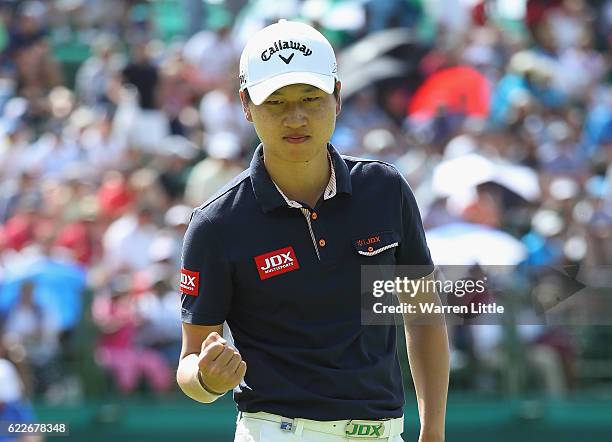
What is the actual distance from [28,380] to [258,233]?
207 inches

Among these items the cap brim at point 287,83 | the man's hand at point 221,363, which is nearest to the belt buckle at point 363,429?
the man's hand at point 221,363

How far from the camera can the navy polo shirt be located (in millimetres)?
3848

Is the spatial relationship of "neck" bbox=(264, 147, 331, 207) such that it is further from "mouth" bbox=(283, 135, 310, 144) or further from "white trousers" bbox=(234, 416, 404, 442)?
"white trousers" bbox=(234, 416, 404, 442)

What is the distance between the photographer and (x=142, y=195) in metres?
11.2

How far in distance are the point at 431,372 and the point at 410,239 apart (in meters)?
0.44

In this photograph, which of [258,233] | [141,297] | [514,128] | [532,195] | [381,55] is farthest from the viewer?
[381,55]

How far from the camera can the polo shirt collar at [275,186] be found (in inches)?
154

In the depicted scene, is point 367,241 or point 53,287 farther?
point 53,287

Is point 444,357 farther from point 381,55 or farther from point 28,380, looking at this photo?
point 381,55

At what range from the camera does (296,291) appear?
3.85 meters

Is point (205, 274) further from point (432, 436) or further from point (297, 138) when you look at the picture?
point (432, 436)

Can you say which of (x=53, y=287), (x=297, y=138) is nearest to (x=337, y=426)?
(x=297, y=138)

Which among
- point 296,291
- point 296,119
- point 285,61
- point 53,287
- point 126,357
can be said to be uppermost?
point 53,287

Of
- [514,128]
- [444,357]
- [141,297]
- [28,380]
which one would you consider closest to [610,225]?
[514,128]
